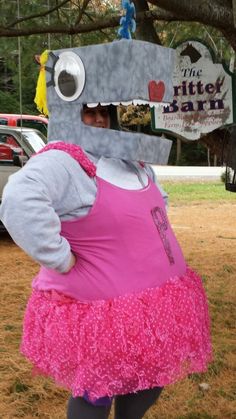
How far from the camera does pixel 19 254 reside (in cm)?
702

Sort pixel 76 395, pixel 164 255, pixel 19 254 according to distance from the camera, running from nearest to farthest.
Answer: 1. pixel 76 395
2. pixel 164 255
3. pixel 19 254

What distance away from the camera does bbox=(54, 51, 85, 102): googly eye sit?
173 centimetres

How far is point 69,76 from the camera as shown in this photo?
68.7 inches

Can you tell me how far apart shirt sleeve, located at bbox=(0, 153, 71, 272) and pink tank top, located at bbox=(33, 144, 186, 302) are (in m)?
0.09

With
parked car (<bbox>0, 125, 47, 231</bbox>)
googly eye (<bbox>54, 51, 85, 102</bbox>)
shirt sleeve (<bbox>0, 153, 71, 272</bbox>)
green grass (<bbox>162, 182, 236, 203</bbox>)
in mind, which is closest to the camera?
shirt sleeve (<bbox>0, 153, 71, 272</bbox>)

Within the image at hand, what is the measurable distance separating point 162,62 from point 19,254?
18.0 feet

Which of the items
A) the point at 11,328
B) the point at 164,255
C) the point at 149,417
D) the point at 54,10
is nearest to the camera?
the point at 164,255

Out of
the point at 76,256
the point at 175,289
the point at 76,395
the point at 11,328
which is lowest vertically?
the point at 11,328

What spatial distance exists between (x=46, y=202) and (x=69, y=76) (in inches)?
17.5

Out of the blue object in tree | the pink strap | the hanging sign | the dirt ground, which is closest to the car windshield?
Answer: the dirt ground

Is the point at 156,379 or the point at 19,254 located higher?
the point at 156,379

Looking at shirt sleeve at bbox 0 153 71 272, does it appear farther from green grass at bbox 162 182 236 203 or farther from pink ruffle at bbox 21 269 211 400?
green grass at bbox 162 182 236 203

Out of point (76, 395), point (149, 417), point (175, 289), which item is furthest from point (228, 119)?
point (76, 395)

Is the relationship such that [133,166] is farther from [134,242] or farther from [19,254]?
[19,254]
